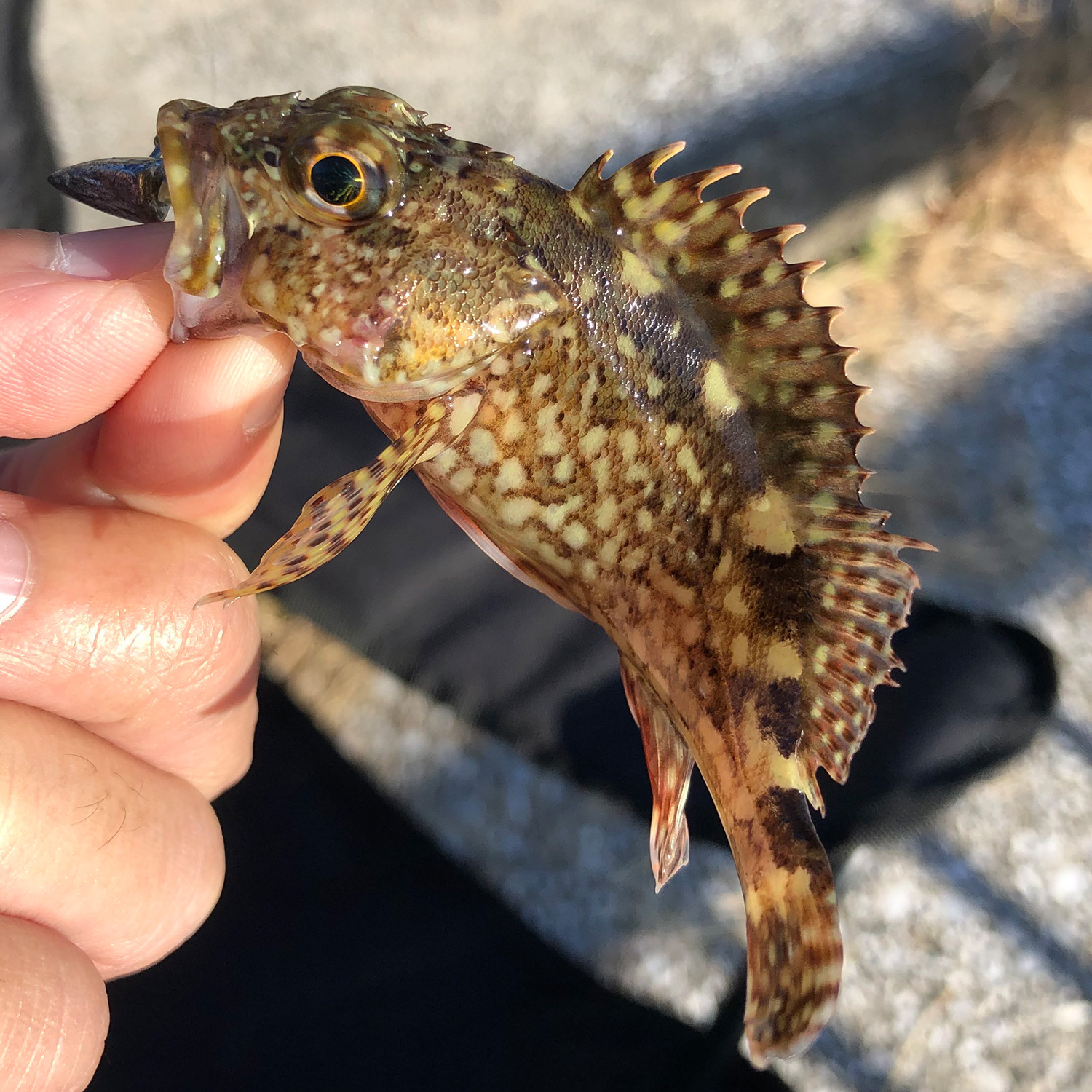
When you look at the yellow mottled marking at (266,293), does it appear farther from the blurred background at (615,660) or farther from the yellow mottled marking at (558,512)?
the blurred background at (615,660)

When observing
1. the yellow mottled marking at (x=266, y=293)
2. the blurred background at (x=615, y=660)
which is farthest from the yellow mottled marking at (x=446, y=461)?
the blurred background at (x=615, y=660)

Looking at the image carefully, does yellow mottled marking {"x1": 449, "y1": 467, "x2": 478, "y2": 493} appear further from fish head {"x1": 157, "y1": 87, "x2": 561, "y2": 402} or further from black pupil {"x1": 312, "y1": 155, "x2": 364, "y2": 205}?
black pupil {"x1": 312, "y1": 155, "x2": 364, "y2": 205}

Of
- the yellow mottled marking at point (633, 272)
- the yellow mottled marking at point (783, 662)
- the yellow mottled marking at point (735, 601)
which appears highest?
the yellow mottled marking at point (633, 272)

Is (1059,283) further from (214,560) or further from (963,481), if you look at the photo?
(214,560)

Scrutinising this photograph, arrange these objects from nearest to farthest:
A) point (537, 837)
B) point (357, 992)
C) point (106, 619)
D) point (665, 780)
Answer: point (665, 780) < point (106, 619) < point (357, 992) < point (537, 837)

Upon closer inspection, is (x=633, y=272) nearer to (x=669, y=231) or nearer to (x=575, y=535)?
(x=669, y=231)

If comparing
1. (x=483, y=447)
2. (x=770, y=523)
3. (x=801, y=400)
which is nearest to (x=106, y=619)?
(x=483, y=447)
